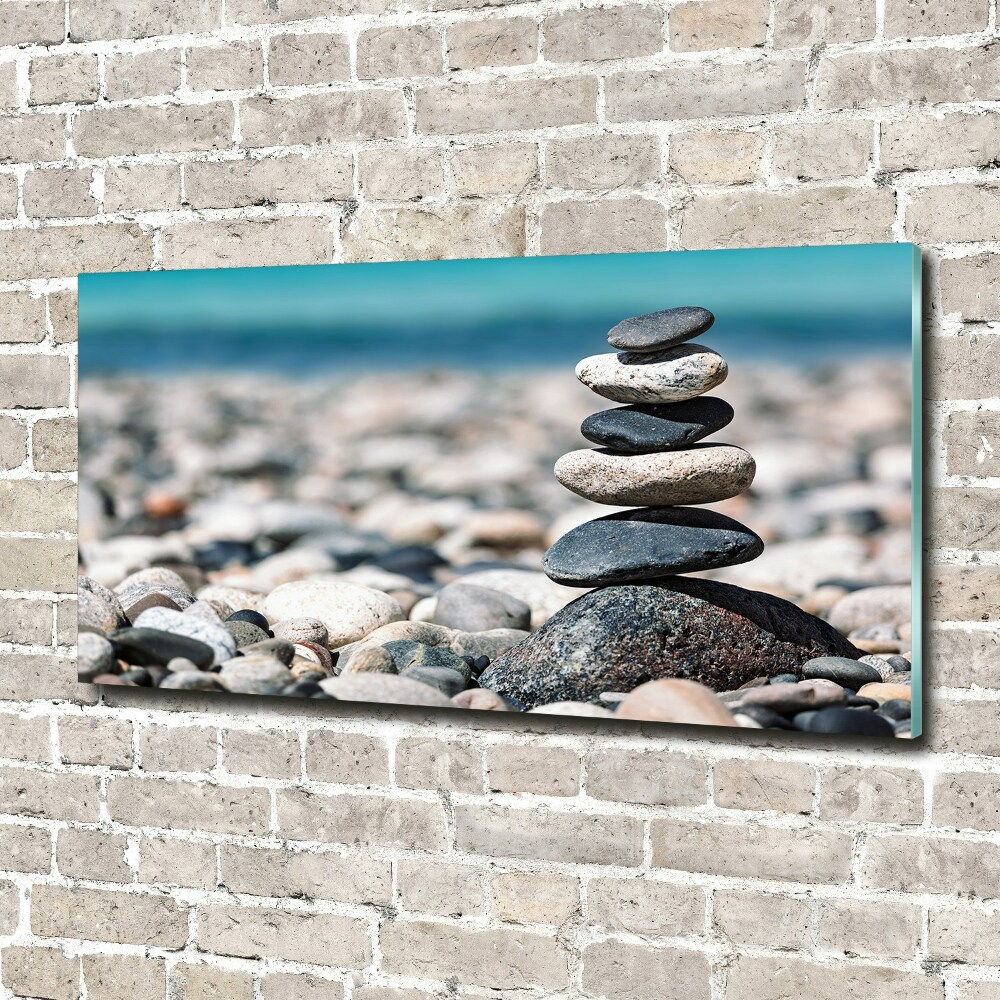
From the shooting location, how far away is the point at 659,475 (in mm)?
2098

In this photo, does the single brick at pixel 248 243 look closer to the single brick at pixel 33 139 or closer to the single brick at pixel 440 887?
the single brick at pixel 33 139

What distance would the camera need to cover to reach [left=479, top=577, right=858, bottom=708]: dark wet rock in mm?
2057

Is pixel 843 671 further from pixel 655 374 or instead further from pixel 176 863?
pixel 176 863

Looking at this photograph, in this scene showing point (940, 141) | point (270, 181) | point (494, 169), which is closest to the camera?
point (940, 141)

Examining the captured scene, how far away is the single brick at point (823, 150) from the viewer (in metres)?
2.05

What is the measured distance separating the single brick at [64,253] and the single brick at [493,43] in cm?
71

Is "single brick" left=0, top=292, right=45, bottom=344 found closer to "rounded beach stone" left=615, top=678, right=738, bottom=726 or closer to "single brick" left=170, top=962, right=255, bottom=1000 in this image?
"single brick" left=170, top=962, right=255, bottom=1000

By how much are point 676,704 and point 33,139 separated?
1690 millimetres

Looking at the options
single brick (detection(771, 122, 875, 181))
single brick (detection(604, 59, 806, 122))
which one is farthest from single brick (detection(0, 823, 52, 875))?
single brick (detection(771, 122, 875, 181))

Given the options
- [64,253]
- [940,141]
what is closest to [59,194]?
[64,253]

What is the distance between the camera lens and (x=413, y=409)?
7.24ft

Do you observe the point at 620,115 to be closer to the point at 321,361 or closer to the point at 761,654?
the point at 321,361

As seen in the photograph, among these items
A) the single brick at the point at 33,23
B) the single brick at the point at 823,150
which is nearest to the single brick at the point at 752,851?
the single brick at the point at 823,150

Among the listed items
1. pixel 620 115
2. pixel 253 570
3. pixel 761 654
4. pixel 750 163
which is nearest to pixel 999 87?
pixel 750 163
